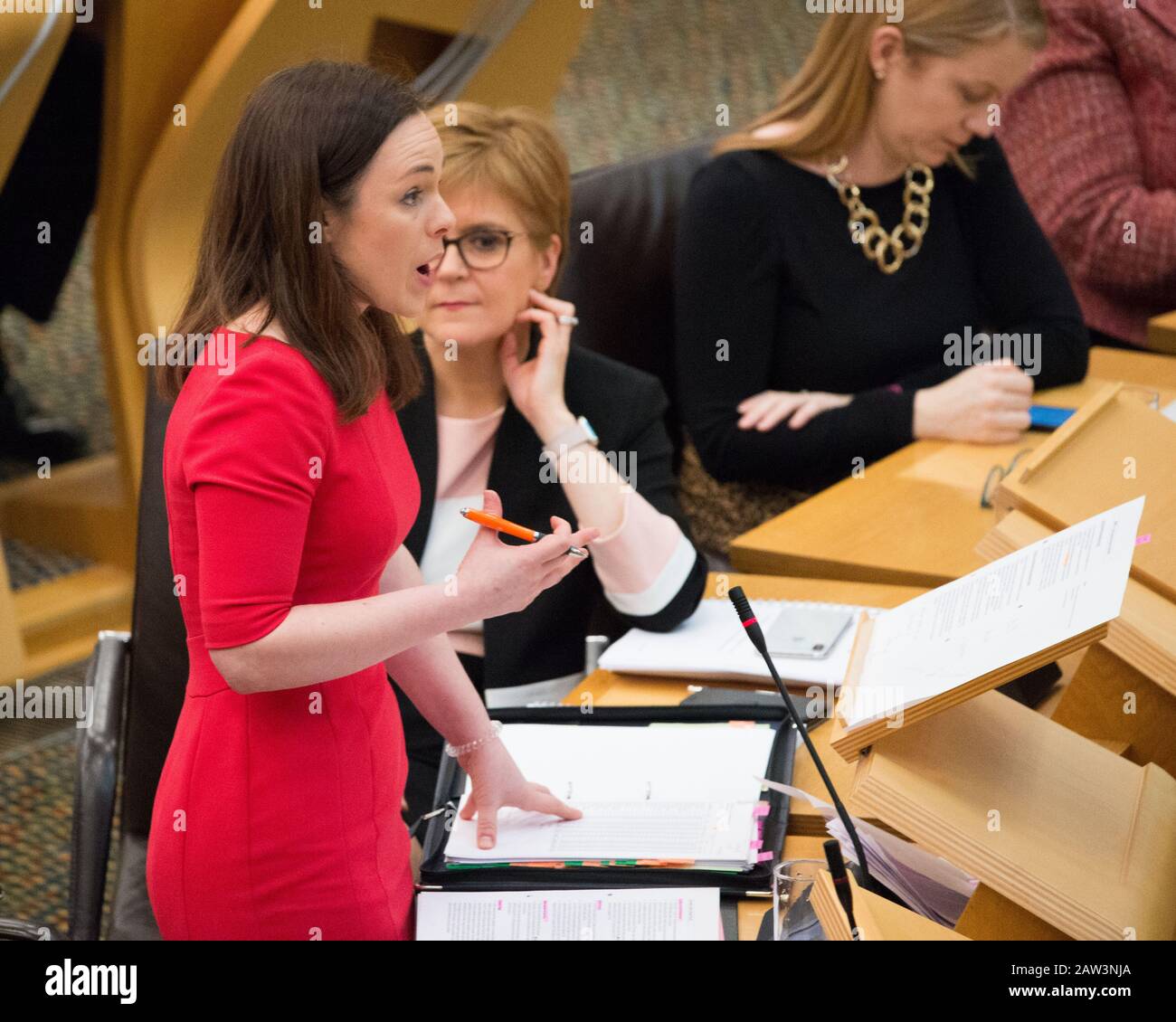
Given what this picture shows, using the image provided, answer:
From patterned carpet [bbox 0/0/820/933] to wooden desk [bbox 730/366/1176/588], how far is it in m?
1.27

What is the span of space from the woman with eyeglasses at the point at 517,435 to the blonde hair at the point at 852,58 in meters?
0.66

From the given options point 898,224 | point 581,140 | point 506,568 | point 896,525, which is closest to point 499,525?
point 506,568

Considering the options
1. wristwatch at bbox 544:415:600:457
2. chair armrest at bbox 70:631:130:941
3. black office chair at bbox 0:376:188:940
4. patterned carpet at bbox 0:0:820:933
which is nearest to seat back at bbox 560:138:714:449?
wristwatch at bbox 544:415:600:457

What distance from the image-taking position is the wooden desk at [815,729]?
1248mm

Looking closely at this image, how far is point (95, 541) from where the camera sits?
3.17 metres

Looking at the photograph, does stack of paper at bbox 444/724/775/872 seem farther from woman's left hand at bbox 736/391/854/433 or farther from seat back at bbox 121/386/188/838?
woman's left hand at bbox 736/391/854/433

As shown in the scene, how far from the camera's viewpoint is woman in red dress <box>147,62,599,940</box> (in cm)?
102

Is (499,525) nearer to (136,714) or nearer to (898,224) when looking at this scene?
(136,714)

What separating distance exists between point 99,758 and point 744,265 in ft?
4.25

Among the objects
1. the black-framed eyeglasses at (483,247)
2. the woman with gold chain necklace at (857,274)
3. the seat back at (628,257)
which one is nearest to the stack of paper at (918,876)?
the black-framed eyeglasses at (483,247)

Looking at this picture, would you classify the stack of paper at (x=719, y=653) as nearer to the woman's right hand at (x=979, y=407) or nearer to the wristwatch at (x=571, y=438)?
the wristwatch at (x=571, y=438)

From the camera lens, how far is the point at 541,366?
1.80 meters

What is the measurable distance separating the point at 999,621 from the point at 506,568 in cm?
37
